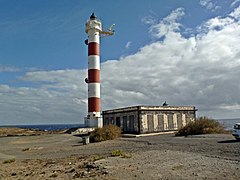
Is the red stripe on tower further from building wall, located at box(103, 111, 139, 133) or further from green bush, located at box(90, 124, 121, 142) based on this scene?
green bush, located at box(90, 124, 121, 142)

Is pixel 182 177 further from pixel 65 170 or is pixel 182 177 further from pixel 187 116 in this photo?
pixel 187 116

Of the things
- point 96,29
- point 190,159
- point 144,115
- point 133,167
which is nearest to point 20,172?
point 133,167

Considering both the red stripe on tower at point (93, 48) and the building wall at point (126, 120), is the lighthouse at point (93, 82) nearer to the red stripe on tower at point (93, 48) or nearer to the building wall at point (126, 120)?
the red stripe on tower at point (93, 48)

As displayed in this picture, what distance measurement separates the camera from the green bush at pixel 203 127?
30.6 metres

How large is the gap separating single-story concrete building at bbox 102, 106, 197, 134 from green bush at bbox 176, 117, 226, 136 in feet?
21.4

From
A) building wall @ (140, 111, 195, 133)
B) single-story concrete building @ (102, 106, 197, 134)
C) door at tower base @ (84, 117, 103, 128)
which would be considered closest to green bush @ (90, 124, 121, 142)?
single-story concrete building @ (102, 106, 197, 134)

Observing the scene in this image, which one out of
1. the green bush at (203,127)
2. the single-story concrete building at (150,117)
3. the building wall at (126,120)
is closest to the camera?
the green bush at (203,127)

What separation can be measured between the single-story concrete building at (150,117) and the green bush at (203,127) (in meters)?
6.52

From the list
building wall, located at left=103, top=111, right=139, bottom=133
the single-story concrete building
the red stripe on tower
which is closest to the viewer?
the single-story concrete building

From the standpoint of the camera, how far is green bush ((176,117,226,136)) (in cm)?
3059

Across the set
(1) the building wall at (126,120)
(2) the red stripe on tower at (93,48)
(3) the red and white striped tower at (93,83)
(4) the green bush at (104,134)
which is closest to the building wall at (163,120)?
(1) the building wall at (126,120)

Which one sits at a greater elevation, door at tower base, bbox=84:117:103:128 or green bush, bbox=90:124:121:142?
door at tower base, bbox=84:117:103:128

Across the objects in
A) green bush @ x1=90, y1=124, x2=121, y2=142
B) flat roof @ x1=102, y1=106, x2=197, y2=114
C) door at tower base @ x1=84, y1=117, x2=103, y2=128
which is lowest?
green bush @ x1=90, y1=124, x2=121, y2=142

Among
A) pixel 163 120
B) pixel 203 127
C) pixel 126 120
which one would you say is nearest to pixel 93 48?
pixel 126 120
